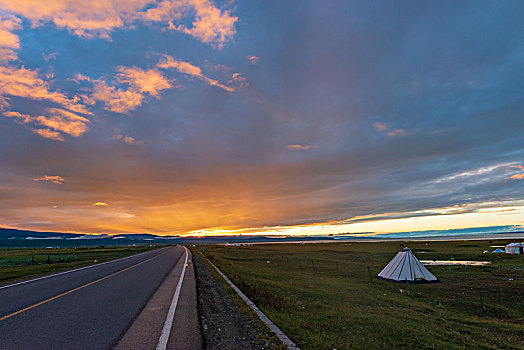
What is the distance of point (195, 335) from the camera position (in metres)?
6.69

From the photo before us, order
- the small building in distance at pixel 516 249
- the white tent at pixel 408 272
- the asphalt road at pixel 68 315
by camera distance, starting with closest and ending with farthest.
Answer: the asphalt road at pixel 68 315 < the white tent at pixel 408 272 < the small building in distance at pixel 516 249

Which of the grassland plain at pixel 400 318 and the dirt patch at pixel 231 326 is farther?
the grassland plain at pixel 400 318

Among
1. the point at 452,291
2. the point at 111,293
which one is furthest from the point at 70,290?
the point at 452,291

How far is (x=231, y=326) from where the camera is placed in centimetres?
770

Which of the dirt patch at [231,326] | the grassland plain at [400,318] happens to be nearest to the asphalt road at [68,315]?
the dirt patch at [231,326]

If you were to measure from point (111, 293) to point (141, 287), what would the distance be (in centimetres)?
205

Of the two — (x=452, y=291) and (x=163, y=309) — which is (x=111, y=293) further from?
(x=452, y=291)

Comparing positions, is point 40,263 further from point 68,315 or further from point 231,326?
point 231,326

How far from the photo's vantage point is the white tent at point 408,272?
24547 mm

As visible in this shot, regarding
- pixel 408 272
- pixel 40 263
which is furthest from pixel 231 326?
pixel 40 263

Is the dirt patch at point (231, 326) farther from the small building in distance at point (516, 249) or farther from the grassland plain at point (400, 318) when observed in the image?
the small building in distance at point (516, 249)

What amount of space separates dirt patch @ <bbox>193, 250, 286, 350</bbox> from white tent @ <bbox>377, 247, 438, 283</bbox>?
19.0 m

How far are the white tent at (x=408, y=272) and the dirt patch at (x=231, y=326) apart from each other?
62.2 feet

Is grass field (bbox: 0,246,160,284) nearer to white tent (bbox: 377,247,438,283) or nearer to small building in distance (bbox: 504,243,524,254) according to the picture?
white tent (bbox: 377,247,438,283)
